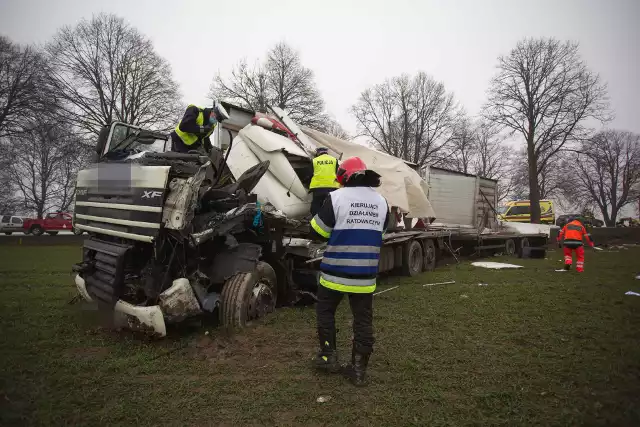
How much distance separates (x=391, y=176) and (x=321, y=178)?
2.17m

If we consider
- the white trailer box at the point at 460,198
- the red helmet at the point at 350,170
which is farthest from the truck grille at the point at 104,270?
the white trailer box at the point at 460,198

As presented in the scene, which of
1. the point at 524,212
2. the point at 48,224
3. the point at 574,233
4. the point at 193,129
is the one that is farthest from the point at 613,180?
the point at 48,224

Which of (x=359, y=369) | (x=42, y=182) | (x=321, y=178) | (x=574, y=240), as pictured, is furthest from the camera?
(x=42, y=182)

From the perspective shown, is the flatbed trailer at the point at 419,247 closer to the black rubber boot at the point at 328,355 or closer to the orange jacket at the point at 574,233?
the black rubber boot at the point at 328,355

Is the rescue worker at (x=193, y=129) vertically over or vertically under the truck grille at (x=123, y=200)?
over

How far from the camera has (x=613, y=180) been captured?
3956 cm

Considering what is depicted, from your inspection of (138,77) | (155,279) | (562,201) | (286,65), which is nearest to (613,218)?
(562,201)

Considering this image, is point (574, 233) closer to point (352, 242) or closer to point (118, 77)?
point (352, 242)

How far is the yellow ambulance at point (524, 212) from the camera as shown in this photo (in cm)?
2377

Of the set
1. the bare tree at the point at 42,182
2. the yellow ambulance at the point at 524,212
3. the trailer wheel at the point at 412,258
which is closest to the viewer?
the trailer wheel at the point at 412,258

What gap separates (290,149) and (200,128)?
131cm

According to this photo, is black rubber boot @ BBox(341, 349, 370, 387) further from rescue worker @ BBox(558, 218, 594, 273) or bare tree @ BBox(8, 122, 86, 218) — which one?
bare tree @ BBox(8, 122, 86, 218)

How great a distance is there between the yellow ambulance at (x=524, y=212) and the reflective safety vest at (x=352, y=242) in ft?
76.8

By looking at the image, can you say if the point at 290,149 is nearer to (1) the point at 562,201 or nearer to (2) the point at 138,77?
(2) the point at 138,77
